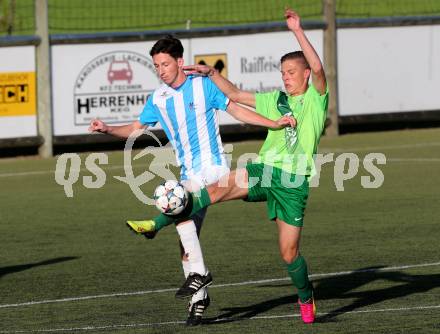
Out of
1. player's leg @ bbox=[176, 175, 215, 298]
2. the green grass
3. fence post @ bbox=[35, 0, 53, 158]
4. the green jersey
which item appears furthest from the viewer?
the green grass

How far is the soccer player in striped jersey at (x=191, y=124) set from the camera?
9.66 m

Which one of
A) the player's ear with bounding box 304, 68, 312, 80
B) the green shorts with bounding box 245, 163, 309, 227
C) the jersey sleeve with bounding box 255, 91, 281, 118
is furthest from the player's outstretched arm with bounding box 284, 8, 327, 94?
the green shorts with bounding box 245, 163, 309, 227

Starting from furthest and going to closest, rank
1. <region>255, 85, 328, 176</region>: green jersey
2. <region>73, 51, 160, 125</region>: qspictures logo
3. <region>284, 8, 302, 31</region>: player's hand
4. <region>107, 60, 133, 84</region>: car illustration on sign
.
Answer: <region>107, 60, 133, 84</region>: car illustration on sign → <region>73, 51, 160, 125</region>: qspictures logo → <region>255, 85, 328, 176</region>: green jersey → <region>284, 8, 302, 31</region>: player's hand

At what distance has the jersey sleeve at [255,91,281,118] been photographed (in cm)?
988

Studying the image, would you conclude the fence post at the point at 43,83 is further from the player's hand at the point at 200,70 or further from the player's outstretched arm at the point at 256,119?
the player's outstretched arm at the point at 256,119

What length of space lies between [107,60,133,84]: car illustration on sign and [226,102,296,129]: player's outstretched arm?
11632 mm

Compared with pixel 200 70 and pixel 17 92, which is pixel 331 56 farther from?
pixel 200 70

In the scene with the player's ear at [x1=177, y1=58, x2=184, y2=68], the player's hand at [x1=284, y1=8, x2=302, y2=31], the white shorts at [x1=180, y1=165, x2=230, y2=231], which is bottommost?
the white shorts at [x1=180, y1=165, x2=230, y2=231]

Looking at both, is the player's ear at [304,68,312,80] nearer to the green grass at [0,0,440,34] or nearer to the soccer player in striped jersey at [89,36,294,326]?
the soccer player in striped jersey at [89,36,294,326]

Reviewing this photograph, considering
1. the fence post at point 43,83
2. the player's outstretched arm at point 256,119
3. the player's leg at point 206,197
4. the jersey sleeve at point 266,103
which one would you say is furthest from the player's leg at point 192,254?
the fence post at point 43,83

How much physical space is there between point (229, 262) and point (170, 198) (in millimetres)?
3693

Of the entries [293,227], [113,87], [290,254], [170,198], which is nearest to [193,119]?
[170,198]

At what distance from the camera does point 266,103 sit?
9945mm

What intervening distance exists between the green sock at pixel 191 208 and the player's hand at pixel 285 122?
2.41 feet
